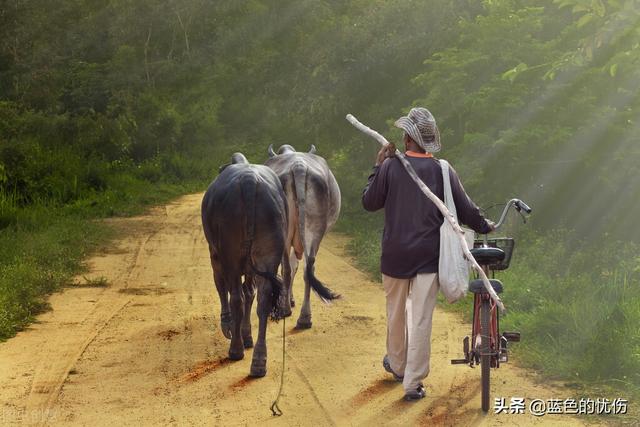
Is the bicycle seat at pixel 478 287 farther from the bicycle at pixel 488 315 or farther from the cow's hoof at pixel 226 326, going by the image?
the cow's hoof at pixel 226 326

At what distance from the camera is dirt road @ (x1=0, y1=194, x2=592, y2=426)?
5.76m

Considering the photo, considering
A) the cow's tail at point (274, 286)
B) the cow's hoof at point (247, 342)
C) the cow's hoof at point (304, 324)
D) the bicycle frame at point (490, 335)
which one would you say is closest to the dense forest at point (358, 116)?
the bicycle frame at point (490, 335)

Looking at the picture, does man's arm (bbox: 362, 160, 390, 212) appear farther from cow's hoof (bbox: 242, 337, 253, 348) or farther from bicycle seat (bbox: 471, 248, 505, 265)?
cow's hoof (bbox: 242, 337, 253, 348)

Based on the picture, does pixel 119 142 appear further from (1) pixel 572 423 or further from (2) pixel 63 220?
(1) pixel 572 423

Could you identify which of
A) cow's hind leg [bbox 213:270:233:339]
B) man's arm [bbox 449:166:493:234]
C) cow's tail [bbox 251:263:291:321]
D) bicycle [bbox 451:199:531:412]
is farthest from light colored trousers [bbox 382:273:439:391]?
cow's hind leg [bbox 213:270:233:339]

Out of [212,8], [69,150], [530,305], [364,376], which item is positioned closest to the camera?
[364,376]

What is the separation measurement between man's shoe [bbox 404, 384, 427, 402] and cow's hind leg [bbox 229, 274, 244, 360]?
1.57 metres

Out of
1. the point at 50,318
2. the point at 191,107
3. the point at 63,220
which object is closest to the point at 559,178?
the point at 50,318

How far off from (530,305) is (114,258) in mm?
5802

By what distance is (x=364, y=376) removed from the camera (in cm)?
664

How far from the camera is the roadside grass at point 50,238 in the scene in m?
8.93

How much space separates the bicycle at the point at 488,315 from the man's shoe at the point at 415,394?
1.00ft

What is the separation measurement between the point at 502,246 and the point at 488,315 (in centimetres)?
59

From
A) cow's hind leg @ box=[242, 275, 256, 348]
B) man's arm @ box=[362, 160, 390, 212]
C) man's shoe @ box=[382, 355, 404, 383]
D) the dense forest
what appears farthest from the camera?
the dense forest
